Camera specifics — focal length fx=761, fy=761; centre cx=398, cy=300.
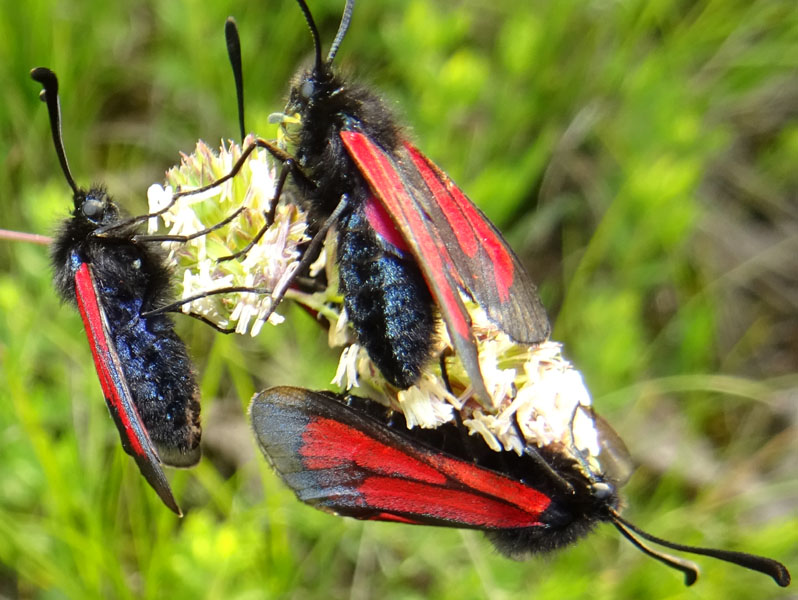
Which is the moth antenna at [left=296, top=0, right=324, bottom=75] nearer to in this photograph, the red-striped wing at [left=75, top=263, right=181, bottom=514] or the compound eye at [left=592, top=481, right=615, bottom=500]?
the red-striped wing at [left=75, top=263, right=181, bottom=514]

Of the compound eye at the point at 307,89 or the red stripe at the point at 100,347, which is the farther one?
the compound eye at the point at 307,89

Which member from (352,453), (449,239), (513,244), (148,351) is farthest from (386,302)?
(513,244)

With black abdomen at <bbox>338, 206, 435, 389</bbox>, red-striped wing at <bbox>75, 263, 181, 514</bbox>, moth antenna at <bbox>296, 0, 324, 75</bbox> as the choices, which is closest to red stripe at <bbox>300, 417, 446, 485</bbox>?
black abdomen at <bbox>338, 206, 435, 389</bbox>

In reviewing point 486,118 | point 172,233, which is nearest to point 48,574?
point 172,233

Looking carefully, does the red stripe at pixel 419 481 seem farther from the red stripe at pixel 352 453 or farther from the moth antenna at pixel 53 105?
the moth antenna at pixel 53 105

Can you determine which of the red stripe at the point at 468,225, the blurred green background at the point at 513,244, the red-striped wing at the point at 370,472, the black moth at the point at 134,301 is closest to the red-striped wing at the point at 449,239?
the red stripe at the point at 468,225

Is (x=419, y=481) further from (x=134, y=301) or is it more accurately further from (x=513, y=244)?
(x=513, y=244)
